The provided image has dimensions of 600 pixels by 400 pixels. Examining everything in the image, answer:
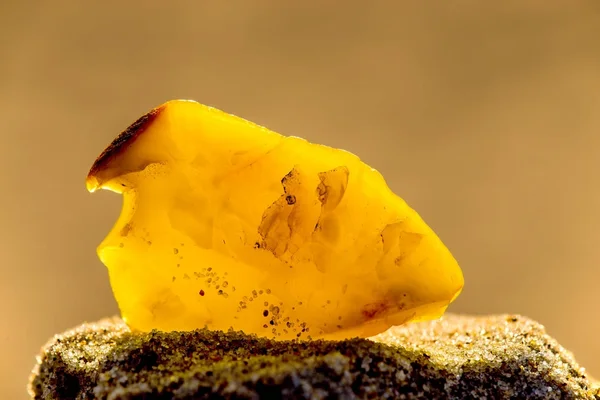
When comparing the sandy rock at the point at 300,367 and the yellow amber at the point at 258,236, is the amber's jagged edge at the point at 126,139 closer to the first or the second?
the yellow amber at the point at 258,236

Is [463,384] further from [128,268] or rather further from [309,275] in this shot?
[128,268]

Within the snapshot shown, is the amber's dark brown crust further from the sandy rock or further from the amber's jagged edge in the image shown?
the sandy rock

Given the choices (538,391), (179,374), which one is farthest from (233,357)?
(538,391)

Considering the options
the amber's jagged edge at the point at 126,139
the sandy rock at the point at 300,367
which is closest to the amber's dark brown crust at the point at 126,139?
the amber's jagged edge at the point at 126,139

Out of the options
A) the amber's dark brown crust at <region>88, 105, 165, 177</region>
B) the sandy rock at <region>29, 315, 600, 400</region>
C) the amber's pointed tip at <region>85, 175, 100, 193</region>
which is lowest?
the sandy rock at <region>29, 315, 600, 400</region>

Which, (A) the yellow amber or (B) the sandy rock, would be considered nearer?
(B) the sandy rock

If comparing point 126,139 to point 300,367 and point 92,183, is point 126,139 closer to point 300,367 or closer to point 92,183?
point 92,183

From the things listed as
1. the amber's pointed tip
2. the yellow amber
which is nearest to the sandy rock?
the yellow amber

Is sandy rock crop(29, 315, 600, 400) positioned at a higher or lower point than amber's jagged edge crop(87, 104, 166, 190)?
lower
